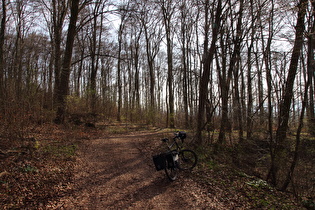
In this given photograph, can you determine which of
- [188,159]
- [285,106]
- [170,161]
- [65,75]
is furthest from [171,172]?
[65,75]

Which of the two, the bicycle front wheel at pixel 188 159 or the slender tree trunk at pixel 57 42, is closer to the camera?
the bicycle front wheel at pixel 188 159

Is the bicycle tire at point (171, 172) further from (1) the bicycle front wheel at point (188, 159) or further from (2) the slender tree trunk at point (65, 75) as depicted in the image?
(2) the slender tree trunk at point (65, 75)

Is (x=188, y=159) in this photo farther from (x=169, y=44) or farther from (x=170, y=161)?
(x=169, y=44)

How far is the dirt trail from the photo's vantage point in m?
3.91

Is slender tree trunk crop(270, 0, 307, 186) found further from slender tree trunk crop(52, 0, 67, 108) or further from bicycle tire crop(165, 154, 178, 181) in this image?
slender tree trunk crop(52, 0, 67, 108)

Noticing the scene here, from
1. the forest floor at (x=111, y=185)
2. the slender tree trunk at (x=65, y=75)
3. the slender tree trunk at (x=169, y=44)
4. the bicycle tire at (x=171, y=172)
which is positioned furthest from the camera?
the slender tree trunk at (x=169, y=44)

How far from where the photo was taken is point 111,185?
474 cm

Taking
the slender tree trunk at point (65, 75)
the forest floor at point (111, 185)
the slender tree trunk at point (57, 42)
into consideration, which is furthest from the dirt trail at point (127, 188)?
the slender tree trunk at point (57, 42)

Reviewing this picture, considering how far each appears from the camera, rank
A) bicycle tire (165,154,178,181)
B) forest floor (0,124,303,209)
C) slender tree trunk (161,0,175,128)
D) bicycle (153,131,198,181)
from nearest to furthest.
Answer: forest floor (0,124,303,209), bicycle (153,131,198,181), bicycle tire (165,154,178,181), slender tree trunk (161,0,175,128)

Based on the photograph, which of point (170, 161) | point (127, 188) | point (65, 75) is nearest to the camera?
point (127, 188)

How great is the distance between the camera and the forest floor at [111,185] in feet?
12.7

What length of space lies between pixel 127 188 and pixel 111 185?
→ 0.46 m

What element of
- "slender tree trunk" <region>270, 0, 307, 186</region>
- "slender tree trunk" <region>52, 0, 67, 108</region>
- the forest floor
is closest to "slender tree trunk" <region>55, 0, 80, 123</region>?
"slender tree trunk" <region>52, 0, 67, 108</region>

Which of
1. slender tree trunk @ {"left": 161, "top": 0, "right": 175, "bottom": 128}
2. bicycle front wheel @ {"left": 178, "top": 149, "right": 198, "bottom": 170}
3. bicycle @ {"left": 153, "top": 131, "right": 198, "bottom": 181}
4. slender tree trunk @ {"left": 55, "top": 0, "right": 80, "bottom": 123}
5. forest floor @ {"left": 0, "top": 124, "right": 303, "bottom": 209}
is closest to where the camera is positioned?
forest floor @ {"left": 0, "top": 124, "right": 303, "bottom": 209}
